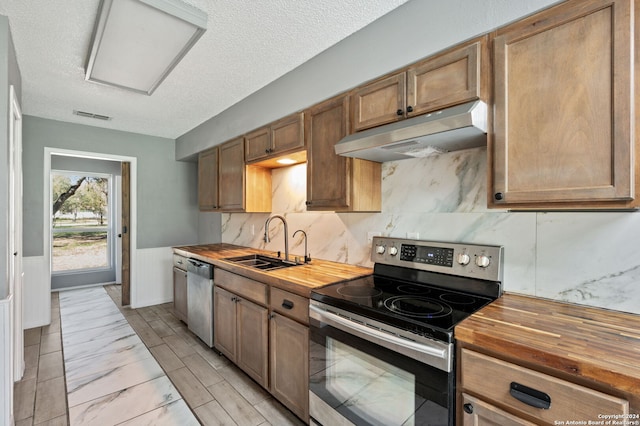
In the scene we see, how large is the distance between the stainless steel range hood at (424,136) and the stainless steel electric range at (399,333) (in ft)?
1.84

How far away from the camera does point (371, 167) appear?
83.0 inches

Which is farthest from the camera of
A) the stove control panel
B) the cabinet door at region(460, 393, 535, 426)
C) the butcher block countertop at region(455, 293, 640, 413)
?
the stove control panel

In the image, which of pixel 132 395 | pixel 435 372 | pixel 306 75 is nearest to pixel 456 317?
pixel 435 372

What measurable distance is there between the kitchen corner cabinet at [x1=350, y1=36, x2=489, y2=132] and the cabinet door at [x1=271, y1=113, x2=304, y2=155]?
55 centimetres

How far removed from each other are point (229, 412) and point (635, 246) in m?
2.38

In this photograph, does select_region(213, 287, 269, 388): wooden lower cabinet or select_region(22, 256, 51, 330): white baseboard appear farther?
select_region(22, 256, 51, 330): white baseboard

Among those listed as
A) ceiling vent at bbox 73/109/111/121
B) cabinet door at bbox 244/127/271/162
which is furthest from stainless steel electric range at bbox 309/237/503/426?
ceiling vent at bbox 73/109/111/121

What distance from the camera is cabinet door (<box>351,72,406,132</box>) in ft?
5.41

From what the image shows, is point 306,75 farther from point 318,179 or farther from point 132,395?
point 132,395

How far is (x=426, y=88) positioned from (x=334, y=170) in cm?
76

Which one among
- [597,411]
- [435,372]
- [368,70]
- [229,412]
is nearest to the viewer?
[597,411]

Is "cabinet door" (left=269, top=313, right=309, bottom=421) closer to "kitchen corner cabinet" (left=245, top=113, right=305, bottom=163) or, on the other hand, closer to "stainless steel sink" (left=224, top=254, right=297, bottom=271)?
"stainless steel sink" (left=224, top=254, right=297, bottom=271)

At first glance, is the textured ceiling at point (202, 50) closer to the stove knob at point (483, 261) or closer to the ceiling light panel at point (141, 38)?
the ceiling light panel at point (141, 38)

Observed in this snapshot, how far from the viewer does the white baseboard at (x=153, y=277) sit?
422 cm
